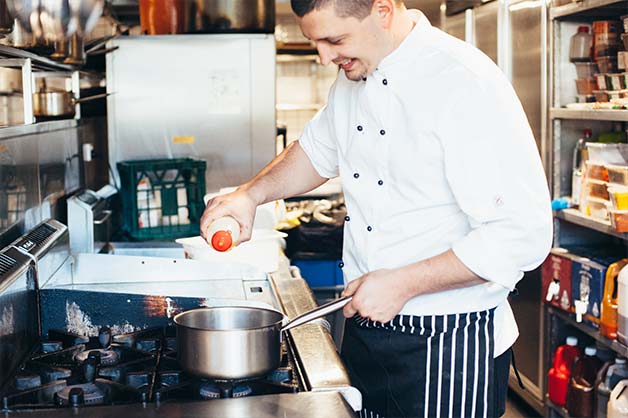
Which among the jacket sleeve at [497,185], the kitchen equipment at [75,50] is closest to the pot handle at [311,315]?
the jacket sleeve at [497,185]

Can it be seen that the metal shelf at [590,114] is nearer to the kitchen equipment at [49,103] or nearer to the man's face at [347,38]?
the man's face at [347,38]

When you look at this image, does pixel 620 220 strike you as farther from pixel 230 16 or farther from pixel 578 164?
pixel 230 16

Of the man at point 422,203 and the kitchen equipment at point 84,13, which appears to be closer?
the man at point 422,203

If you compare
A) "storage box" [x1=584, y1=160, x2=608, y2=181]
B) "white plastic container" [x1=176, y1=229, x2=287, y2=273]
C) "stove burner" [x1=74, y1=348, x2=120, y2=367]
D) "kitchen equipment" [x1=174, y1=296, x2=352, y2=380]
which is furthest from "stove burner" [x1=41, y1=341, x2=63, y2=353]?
"storage box" [x1=584, y1=160, x2=608, y2=181]

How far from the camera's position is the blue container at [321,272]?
4195mm

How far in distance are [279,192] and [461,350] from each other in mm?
626

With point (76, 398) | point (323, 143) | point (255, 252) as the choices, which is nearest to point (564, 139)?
point (255, 252)

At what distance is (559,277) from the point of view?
3.80m

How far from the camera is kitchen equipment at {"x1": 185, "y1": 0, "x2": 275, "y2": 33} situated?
429cm

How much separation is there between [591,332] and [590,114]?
2.83 ft

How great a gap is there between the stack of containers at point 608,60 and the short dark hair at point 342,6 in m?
1.79

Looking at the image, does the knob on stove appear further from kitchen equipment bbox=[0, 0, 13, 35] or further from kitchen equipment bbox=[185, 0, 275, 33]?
kitchen equipment bbox=[185, 0, 275, 33]

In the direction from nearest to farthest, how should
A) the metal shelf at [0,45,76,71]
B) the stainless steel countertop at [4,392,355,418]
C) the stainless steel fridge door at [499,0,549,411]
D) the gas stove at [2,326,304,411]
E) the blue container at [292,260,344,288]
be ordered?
the stainless steel countertop at [4,392,355,418], the gas stove at [2,326,304,411], the metal shelf at [0,45,76,71], the stainless steel fridge door at [499,0,549,411], the blue container at [292,260,344,288]

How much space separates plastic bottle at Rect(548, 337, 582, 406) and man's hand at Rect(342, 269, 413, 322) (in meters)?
2.12
